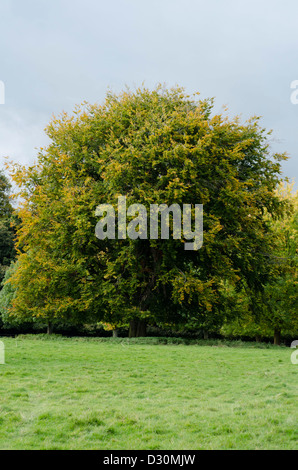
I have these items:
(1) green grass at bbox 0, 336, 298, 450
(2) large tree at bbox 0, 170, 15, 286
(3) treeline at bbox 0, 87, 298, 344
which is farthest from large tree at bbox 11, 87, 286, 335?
(2) large tree at bbox 0, 170, 15, 286

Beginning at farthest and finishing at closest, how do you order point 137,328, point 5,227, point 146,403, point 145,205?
point 5,227 < point 137,328 < point 145,205 < point 146,403

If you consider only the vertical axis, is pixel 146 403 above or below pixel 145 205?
below

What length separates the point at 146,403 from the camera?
7.59 metres

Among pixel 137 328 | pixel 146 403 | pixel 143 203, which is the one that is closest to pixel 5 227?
pixel 137 328

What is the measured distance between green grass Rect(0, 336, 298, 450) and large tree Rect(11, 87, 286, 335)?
674cm

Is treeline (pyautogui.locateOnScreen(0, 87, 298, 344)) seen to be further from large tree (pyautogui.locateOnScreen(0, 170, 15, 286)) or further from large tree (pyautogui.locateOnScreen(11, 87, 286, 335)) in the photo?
large tree (pyautogui.locateOnScreen(0, 170, 15, 286))

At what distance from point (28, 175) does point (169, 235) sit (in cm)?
882

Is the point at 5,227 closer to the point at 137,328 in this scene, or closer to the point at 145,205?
the point at 137,328

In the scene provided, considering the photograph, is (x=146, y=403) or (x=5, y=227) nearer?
(x=146, y=403)

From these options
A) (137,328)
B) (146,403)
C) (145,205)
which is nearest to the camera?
(146,403)

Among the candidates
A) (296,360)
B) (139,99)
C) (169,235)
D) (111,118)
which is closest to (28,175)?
(111,118)

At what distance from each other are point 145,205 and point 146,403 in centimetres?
1176
